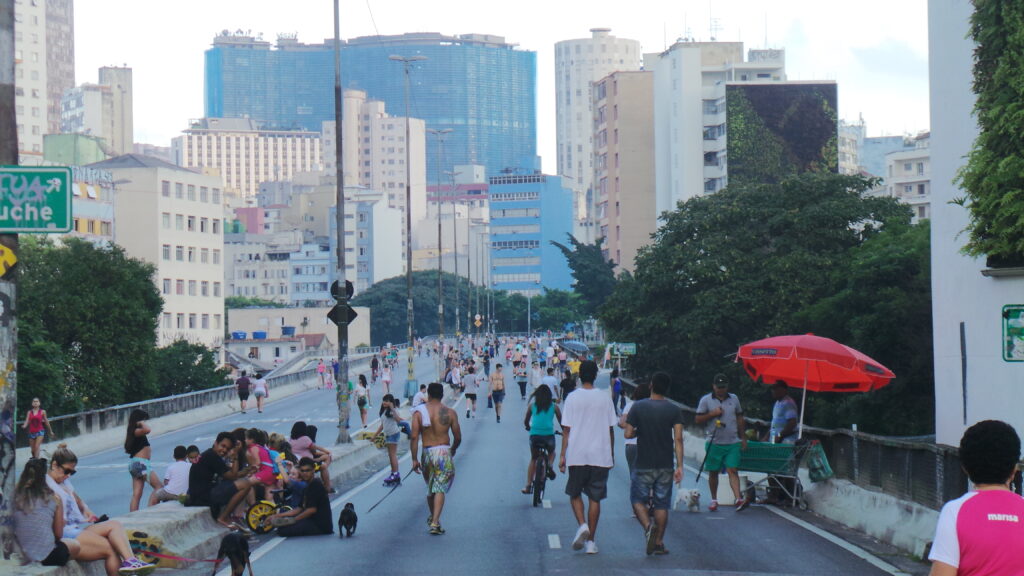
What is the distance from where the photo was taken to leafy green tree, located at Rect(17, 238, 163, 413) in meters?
58.7

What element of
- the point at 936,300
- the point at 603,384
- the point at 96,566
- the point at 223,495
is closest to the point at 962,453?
the point at 96,566

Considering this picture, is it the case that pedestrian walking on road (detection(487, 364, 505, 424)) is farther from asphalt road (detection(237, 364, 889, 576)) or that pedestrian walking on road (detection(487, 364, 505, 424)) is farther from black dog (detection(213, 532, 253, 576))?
black dog (detection(213, 532, 253, 576))

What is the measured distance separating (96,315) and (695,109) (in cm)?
6714

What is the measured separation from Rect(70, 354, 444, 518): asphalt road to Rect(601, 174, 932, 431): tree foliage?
42.5 ft

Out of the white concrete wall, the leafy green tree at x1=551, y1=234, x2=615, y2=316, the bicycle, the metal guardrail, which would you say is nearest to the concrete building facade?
the leafy green tree at x1=551, y1=234, x2=615, y2=316

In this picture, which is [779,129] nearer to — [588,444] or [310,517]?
[310,517]

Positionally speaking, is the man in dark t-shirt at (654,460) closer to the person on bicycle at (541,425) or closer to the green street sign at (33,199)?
the person on bicycle at (541,425)

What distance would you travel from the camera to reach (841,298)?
44.1 m

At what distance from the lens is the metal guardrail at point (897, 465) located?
13.3 meters

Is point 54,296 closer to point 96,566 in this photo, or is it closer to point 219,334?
point 96,566

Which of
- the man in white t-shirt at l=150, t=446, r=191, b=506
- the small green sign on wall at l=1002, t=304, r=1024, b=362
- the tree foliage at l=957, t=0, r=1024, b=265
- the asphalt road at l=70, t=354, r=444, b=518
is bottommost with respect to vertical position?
the asphalt road at l=70, t=354, r=444, b=518

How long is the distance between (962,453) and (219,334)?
4842 inches

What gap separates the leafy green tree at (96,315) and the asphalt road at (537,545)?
4058 centimetres

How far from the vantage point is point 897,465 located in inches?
599
